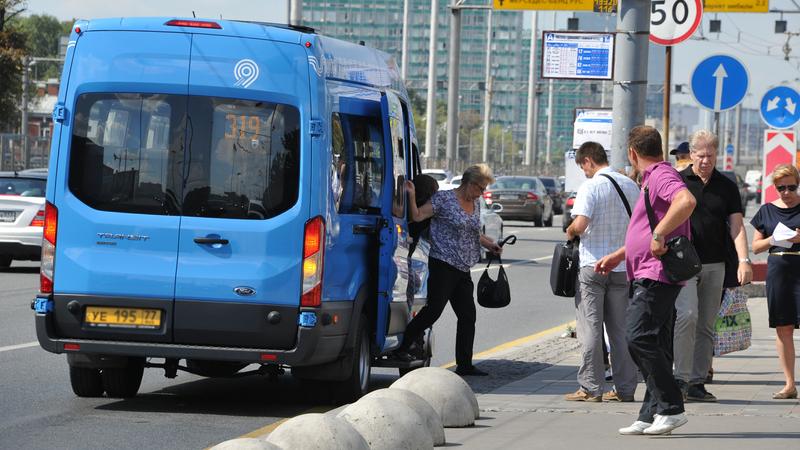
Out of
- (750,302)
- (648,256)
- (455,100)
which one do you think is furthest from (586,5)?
(648,256)

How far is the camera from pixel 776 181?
11.1 meters

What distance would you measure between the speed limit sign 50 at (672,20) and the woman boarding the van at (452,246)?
119 inches

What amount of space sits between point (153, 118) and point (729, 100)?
24.7 ft

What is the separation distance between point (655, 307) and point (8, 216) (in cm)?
→ 1610

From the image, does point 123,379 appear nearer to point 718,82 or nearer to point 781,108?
point 718,82

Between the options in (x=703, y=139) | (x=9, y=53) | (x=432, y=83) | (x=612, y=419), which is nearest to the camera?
(x=612, y=419)

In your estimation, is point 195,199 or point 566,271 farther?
point 566,271

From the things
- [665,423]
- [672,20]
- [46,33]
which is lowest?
[665,423]

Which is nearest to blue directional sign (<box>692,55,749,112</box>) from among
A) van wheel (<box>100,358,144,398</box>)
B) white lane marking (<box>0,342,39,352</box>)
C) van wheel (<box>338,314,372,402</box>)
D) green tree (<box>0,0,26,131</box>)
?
van wheel (<box>338,314,372,402</box>)

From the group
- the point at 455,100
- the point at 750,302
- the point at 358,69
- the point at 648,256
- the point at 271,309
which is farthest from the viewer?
the point at 455,100

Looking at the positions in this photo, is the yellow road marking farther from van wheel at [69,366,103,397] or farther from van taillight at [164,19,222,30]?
van taillight at [164,19,222,30]

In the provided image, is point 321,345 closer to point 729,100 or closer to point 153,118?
point 153,118

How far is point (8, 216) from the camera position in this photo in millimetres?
23391

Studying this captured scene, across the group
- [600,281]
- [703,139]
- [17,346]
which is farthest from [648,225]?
[17,346]
